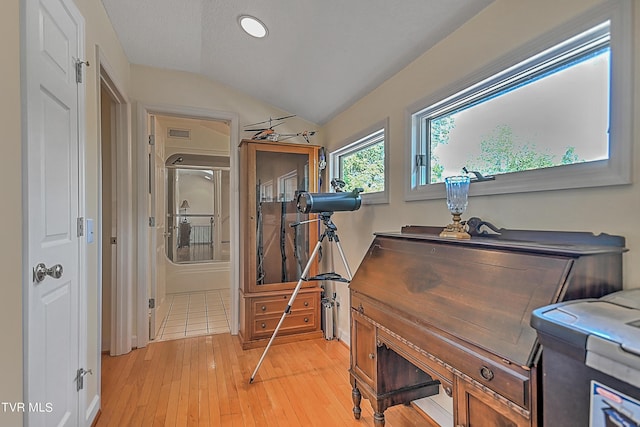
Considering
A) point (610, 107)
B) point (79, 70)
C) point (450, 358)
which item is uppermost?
point (79, 70)

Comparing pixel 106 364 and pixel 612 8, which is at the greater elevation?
pixel 612 8

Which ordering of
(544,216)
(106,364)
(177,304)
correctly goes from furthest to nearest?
(177,304), (106,364), (544,216)

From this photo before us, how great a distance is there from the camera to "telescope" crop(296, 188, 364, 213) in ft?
7.23

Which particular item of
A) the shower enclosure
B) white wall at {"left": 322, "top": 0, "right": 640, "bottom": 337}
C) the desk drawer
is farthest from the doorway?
the desk drawer

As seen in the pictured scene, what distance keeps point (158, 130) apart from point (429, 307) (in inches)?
123

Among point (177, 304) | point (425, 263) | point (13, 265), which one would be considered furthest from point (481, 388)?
point (177, 304)

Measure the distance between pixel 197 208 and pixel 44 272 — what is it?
4723mm

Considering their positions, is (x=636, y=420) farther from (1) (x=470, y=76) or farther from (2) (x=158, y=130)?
(2) (x=158, y=130)

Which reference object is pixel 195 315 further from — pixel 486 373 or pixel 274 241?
pixel 486 373

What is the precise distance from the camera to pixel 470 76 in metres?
1.50

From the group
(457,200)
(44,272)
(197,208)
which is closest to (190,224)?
(197,208)

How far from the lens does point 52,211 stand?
4.17 feet

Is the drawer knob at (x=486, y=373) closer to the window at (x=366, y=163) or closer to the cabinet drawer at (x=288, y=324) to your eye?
the window at (x=366, y=163)

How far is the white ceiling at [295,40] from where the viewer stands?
1635mm
